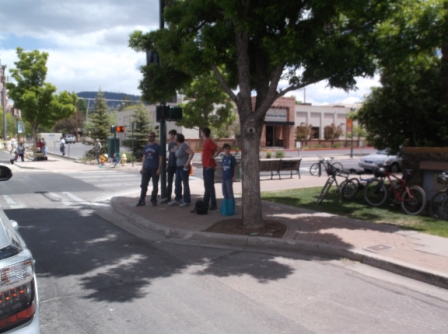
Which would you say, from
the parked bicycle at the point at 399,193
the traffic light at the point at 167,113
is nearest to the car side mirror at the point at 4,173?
the traffic light at the point at 167,113

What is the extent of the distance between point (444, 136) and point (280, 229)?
5369 mm

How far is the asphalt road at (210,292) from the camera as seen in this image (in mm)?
4480

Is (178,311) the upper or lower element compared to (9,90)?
lower

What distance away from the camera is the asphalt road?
448cm

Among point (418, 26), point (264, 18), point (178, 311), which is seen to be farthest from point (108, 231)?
point (418, 26)

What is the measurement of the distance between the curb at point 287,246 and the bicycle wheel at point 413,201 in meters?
3.67

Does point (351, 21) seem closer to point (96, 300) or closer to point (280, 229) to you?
point (280, 229)

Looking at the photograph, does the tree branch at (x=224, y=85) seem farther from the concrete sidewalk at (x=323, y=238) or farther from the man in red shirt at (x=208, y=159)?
the concrete sidewalk at (x=323, y=238)

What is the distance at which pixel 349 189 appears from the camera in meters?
11.9

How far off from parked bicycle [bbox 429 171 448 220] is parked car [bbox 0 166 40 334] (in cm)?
862

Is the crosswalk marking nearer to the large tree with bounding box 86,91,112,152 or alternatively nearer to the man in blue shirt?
the man in blue shirt

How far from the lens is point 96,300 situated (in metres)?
5.05

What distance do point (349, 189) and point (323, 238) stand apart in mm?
4555

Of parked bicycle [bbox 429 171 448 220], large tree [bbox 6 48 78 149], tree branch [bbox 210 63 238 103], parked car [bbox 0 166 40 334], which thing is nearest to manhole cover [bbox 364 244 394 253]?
parked bicycle [bbox 429 171 448 220]
